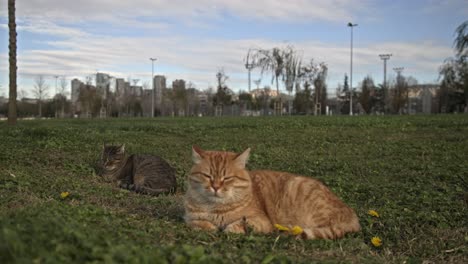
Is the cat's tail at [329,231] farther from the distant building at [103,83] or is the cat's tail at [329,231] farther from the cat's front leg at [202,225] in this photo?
the distant building at [103,83]

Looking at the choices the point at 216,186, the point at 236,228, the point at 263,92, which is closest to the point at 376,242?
the point at 236,228

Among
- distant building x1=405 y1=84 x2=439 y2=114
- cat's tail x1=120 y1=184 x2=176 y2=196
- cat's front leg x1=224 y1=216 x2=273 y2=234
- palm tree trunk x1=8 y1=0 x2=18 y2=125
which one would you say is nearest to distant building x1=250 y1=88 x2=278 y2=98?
distant building x1=405 y1=84 x2=439 y2=114

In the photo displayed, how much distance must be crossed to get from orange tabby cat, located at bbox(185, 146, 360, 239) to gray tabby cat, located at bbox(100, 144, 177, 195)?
288 centimetres

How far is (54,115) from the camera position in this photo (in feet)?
232

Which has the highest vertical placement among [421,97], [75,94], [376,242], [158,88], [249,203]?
[158,88]

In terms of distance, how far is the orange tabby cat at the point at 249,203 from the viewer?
4.59m

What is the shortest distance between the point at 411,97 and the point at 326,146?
65.9 m

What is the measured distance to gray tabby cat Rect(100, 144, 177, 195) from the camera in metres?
7.70

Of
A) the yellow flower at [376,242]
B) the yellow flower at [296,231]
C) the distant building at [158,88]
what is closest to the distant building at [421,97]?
the distant building at [158,88]

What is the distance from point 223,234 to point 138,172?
172 inches

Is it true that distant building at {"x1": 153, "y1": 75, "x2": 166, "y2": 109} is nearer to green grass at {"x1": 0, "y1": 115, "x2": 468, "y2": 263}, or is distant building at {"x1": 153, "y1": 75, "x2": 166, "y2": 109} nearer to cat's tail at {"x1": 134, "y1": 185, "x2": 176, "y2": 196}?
green grass at {"x1": 0, "y1": 115, "x2": 468, "y2": 263}

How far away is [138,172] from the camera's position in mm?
8422

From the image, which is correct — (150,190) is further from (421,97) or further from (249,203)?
(421,97)

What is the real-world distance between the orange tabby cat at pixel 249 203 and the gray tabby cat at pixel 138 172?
288cm
